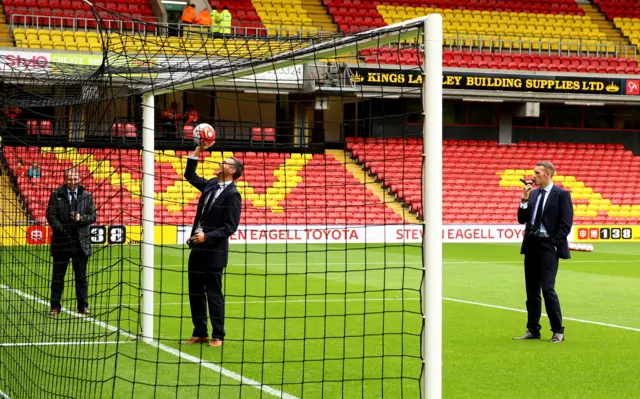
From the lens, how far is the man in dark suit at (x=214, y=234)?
958cm

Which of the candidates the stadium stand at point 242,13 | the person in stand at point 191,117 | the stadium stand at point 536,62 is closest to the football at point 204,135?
the person in stand at point 191,117

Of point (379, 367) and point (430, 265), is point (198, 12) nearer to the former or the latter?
point (379, 367)

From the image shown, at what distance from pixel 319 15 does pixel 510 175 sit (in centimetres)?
985

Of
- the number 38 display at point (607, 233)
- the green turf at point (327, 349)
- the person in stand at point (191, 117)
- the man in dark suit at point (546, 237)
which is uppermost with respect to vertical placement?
the person in stand at point (191, 117)

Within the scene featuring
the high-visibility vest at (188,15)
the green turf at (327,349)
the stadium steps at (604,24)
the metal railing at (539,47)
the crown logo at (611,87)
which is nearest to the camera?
the green turf at (327,349)

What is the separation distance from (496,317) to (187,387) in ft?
19.9

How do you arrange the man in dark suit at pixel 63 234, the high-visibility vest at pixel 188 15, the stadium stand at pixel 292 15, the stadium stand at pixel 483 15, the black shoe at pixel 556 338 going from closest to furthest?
the black shoe at pixel 556 338
the man in dark suit at pixel 63 234
the high-visibility vest at pixel 188 15
the stadium stand at pixel 292 15
the stadium stand at pixel 483 15

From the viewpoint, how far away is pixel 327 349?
10.1m

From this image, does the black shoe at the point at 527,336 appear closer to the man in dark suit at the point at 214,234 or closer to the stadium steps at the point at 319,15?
the man in dark suit at the point at 214,234

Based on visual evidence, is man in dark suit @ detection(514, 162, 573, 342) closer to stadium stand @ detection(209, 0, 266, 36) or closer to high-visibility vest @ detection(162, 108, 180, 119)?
high-visibility vest @ detection(162, 108, 180, 119)

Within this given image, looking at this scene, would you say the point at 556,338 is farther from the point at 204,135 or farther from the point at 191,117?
the point at 191,117

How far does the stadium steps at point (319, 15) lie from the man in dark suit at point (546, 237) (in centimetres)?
2665

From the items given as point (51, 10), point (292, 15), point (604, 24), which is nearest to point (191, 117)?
point (51, 10)

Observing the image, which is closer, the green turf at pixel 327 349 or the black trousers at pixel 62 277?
the green turf at pixel 327 349
